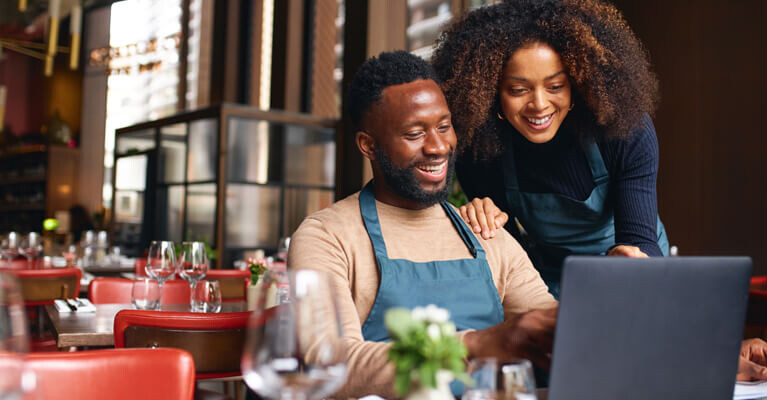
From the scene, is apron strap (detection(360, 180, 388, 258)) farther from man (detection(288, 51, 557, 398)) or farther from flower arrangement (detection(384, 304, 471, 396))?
flower arrangement (detection(384, 304, 471, 396))

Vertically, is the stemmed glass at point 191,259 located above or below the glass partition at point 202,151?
below

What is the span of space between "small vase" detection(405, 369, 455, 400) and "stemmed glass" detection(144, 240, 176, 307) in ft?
5.88

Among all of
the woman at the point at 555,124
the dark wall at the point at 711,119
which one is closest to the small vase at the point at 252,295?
the woman at the point at 555,124

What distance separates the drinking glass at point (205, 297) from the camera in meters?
2.38

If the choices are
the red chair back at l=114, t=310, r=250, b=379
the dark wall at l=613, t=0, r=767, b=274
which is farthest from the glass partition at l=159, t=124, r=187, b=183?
the red chair back at l=114, t=310, r=250, b=379

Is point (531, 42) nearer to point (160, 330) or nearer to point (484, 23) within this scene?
point (484, 23)

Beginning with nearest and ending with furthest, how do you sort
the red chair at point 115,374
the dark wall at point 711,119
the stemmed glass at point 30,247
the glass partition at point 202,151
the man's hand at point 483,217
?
the red chair at point 115,374 < the man's hand at point 483,217 < the stemmed glass at point 30,247 < the dark wall at point 711,119 < the glass partition at point 202,151

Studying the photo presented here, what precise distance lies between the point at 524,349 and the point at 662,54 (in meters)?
4.72

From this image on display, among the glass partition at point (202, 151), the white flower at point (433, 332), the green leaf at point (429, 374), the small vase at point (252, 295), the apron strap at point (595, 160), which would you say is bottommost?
the small vase at point (252, 295)

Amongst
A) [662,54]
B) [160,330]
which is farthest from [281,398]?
[662,54]

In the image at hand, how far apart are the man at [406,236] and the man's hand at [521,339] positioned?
0.78ft

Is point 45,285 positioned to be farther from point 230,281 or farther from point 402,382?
point 402,382

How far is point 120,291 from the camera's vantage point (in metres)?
2.83

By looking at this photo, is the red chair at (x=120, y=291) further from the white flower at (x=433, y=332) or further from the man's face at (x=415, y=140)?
the white flower at (x=433, y=332)
